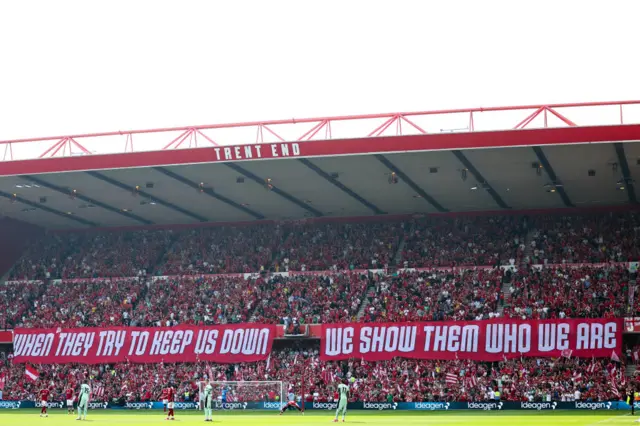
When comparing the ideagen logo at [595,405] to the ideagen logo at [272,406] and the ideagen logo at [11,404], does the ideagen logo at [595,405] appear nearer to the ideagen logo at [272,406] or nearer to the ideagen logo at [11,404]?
the ideagen logo at [272,406]

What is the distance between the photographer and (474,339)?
172 feet

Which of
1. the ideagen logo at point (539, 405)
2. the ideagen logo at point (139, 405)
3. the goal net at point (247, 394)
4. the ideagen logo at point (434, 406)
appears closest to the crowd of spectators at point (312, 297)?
the goal net at point (247, 394)

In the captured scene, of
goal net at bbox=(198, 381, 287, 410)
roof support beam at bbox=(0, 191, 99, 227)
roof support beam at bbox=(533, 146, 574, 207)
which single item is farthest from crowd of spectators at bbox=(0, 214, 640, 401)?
roof support beam at bbox=(0, 191, 99, 227)

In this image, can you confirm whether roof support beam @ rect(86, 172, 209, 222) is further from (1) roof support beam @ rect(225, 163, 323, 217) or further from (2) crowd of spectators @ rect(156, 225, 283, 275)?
(1) roof support beam @ rect(225, 163, 323, 217)

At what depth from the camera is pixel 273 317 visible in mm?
58531

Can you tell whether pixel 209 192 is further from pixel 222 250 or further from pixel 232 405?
pixel 232 405

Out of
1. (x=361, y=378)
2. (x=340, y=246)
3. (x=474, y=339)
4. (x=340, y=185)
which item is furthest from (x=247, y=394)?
(x=340, y=246)

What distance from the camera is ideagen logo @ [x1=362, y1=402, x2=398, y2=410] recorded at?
51094 mm

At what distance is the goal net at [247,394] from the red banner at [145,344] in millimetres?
3456

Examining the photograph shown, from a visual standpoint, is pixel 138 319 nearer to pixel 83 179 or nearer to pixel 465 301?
pixel 83 179

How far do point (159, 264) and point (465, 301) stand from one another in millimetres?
24670

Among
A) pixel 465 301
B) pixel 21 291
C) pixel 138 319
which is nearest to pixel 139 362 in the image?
pixel 138 319

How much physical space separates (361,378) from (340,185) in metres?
12.3

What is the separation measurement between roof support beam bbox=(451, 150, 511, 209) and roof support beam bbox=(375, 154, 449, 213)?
Answer: 3915 mm
